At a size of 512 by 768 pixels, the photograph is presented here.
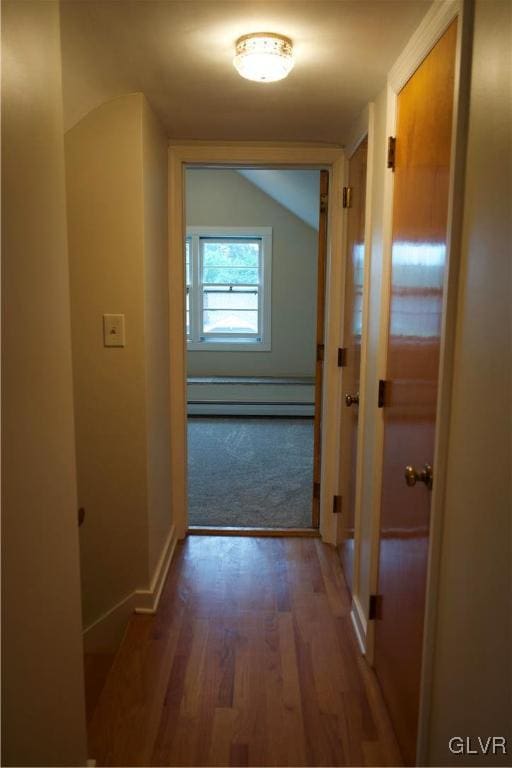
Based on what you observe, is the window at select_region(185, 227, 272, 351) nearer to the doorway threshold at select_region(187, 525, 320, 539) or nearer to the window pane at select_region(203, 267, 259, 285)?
the window pane at select_region(203, 267, 259, 285)

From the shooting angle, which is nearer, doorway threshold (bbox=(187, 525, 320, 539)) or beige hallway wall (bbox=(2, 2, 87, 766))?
beige hallway wall (bbox=(2, 2, 87, 766))

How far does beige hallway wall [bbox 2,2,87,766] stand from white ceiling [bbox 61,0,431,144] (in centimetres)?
42

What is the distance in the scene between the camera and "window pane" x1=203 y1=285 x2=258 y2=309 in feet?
20.6

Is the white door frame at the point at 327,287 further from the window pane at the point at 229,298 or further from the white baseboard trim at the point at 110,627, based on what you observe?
the window pane at the point at 229,298

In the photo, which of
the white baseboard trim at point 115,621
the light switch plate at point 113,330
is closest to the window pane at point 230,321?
the light switch plate at point 113,330

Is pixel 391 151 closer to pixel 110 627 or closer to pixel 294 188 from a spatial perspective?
pixel 110 627

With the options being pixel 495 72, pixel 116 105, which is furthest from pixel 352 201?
pixel 495 72

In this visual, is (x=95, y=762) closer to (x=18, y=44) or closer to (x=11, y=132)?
(x=11, y=132)

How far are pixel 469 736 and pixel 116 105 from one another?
2265 millimetres

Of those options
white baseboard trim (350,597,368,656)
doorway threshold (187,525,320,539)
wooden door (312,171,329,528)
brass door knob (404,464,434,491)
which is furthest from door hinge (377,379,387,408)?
doorway threshold (187,525,320,539)

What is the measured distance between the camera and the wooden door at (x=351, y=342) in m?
2.45

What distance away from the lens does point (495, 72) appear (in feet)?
3.42

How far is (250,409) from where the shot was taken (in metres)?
6.03

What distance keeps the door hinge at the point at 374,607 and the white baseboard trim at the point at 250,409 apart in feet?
13.0
